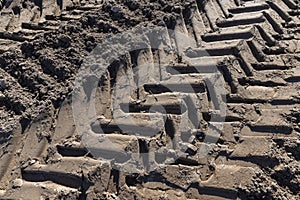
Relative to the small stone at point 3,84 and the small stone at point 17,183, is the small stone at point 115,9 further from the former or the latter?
the small stone at point 17,183

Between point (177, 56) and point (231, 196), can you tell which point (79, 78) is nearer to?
point (177, 56)

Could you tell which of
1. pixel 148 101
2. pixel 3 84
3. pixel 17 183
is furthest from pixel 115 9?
pixel 17 183

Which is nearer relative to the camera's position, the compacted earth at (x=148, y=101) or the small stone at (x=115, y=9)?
the compacted earth at (x=148, y=101)

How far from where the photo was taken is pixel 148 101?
456 centimetres

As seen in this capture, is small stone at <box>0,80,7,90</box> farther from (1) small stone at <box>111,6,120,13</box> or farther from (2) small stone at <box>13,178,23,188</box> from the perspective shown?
(1) small stone at <box>111,6,120,13</box>

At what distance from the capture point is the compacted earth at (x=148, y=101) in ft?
12.7

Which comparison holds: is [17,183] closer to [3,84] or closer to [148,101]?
[3,84]

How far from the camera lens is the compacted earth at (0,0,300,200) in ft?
12.7

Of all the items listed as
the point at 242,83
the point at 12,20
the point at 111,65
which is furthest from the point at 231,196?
the point at 12,20

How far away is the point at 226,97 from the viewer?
15.4 ft

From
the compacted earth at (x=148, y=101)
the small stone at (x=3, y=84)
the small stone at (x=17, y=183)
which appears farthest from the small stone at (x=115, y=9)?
the small stone at (x=17, y=183)

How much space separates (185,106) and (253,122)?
2.37 ft

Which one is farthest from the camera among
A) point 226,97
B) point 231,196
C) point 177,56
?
point 177,56

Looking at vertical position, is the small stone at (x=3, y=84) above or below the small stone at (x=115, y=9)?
below
